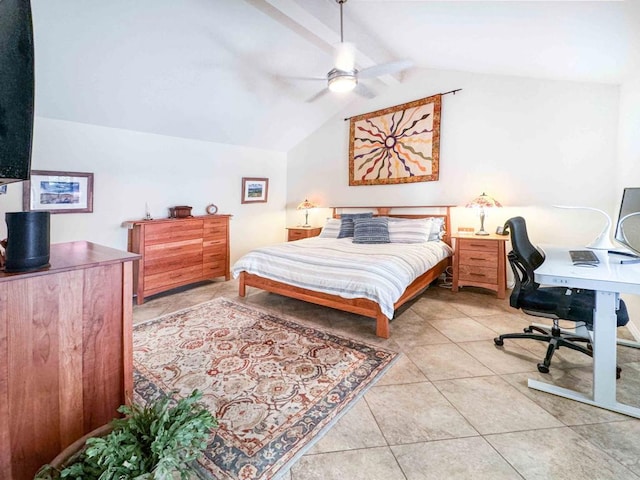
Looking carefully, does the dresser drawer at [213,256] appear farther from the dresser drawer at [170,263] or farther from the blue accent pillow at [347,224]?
the blue accent pillow at [347,224]

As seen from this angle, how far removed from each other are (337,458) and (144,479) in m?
0.88

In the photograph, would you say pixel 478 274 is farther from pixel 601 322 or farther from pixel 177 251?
pixel 177 251

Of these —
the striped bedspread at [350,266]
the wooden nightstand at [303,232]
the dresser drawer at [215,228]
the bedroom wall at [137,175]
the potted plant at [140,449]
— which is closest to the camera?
the potted plant at [140,449]

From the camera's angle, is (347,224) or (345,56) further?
(347,224)

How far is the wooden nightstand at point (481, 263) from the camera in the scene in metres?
3.64

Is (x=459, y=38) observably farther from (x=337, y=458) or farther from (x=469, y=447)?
(x=337, y=458)

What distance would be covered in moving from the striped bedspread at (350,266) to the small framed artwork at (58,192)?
6.39 ft

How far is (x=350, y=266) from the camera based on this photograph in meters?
2.92

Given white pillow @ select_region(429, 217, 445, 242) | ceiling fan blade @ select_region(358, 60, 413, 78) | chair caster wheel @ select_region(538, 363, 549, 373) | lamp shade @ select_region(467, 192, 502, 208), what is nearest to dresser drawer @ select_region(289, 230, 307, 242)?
white pillow @ select_region(429, 217, 445, 242)

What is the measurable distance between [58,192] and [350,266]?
3.33 meters

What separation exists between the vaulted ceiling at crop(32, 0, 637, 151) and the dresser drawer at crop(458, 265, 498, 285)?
232 cm

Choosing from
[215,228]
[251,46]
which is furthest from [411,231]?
[251,46]

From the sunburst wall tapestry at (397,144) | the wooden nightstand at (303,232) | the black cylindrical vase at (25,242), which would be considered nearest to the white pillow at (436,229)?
the sunburst wall tapestry at (397,144)

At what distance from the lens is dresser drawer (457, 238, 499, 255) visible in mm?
3654
